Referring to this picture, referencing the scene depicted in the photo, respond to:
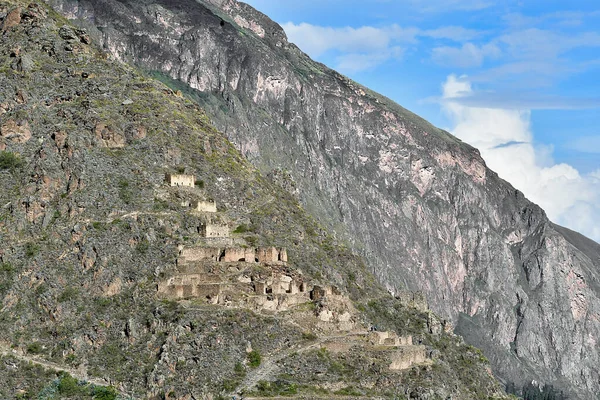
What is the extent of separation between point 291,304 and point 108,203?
80.3ft

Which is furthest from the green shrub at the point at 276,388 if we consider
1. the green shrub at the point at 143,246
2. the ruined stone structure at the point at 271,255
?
the green shrub at the point at 143,246

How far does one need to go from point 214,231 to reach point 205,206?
6516 millimetres

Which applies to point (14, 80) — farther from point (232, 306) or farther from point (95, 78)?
point (232, 306)

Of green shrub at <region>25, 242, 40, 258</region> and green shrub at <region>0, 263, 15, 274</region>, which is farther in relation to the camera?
green shrub at <region>25, 242, 40, 258</region>

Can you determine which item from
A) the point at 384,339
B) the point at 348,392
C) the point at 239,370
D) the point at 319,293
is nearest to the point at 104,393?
the point at 239,370

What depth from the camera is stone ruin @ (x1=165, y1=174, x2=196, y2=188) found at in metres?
120

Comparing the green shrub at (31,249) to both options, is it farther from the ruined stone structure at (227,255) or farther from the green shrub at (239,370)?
the green shrub at (239,370)

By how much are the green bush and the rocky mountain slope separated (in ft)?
0.68

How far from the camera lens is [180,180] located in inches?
4771

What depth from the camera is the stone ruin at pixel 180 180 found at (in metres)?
120

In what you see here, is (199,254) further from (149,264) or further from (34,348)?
(34,348)

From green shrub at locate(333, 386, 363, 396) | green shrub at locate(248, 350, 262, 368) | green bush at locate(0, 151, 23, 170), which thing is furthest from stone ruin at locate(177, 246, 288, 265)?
green bush at locate(0, 151, 23, 170)

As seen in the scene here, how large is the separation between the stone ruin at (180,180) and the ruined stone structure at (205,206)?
12.3ft

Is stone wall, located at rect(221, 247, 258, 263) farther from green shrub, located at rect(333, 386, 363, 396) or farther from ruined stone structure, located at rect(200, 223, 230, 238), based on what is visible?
green shrub, located at rect(333, 386, 363, 396)
